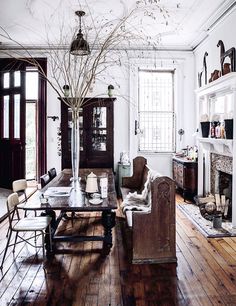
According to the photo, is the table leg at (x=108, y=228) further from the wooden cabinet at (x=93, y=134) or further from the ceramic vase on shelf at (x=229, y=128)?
the wooden cabinet at (x=93, y=134)

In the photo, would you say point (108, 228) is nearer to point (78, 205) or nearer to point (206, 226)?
point (78, 205)

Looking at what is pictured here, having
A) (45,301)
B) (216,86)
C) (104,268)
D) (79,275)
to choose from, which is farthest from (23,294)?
(216,86)

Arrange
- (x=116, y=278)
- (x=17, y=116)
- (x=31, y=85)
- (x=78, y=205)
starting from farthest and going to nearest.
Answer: (x=31, y=85), (x=17, y=116), (x=78, y=205), (x=116, y=278)

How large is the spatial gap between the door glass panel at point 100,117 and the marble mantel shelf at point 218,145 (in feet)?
6.57

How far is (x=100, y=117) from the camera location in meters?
7.00

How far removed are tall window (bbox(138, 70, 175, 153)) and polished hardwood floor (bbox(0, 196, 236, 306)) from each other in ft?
12.2

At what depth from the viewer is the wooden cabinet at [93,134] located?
6941 millimetres

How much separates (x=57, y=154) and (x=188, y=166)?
9.29ft

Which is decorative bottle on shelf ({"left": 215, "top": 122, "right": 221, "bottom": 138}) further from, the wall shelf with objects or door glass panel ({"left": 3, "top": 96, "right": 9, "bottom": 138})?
door glass panel ({"left": 3, "top": 96, "right": 9, "bottom": 138})

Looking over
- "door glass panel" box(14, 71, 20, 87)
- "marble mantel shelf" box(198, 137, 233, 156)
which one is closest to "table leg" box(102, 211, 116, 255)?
"marble mantel shelf" box(198, 137, 233, 156)

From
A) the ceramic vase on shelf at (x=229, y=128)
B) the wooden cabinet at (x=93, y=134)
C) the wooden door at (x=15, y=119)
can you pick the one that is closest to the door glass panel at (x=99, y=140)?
the wooden cabinet at (x=93, y=134)

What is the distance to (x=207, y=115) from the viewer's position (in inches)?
229

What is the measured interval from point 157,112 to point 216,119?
2201 mm

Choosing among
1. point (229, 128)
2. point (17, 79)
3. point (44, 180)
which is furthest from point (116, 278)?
point (17, 79)
